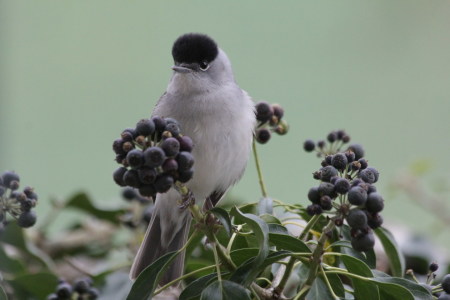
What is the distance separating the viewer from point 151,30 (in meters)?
7.11

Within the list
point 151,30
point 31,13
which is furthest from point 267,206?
point 31,13

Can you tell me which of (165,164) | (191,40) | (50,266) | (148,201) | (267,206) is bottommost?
(50,266)

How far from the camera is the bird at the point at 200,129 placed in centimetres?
266

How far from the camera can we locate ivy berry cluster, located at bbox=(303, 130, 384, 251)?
1736 millimetres

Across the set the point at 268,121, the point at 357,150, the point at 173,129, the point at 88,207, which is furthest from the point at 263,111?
the point at 88,207

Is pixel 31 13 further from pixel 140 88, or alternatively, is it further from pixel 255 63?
pixel 255 63

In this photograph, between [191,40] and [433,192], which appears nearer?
[191,40]

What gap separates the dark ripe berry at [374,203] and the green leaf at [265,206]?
0.50 m

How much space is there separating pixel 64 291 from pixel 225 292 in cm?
67

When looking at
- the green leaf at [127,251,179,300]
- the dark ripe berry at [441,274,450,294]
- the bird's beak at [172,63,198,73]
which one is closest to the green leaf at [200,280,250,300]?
the green leaf at [127,251,179,300]

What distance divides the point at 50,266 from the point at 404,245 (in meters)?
1.46

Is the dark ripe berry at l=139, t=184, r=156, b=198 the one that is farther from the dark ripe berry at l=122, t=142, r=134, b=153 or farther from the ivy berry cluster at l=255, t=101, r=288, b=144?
the ivy berry cluster at l=255, t=101, r=288, b=144

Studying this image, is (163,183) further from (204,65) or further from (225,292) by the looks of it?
(204,65)

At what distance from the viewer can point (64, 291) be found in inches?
88.0
